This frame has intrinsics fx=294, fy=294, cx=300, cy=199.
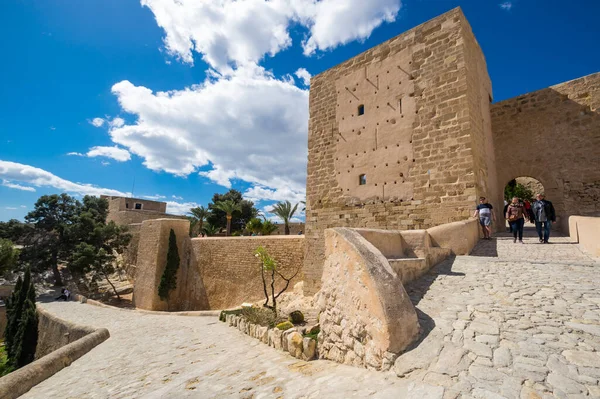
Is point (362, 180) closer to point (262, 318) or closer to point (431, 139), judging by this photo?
point (431, 139)

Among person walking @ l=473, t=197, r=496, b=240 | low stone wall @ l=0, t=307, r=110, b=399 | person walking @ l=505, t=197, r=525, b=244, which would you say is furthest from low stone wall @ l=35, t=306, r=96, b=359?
person walking @ l=505, t=197, r=525, b=244

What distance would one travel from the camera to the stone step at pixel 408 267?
421 cm

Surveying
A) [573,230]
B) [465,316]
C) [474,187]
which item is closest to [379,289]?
[465,316]

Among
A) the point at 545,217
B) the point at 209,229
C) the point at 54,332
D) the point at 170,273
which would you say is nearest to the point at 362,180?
the point at 545,217

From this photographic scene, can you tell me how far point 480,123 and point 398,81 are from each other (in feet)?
8.99

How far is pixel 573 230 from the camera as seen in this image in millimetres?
6652

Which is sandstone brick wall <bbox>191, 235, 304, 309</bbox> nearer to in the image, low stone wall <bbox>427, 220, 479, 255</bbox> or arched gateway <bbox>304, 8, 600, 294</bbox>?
arched gateway <bbox>304, 8, 600, 294</bbox>

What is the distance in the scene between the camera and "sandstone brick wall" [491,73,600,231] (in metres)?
9.11

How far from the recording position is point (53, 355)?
6629mm

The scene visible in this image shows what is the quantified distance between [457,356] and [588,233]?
5.12 meters

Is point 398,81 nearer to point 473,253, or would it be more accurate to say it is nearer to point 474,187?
point 474,187

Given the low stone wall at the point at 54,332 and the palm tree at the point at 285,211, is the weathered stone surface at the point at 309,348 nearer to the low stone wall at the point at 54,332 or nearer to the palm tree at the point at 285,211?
the low stone wall at the point at 54,332

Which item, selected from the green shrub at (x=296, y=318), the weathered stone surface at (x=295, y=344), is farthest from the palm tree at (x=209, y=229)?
the weathered stone surface at (x=295, y=344)

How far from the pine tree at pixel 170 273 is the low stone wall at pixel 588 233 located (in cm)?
1630
